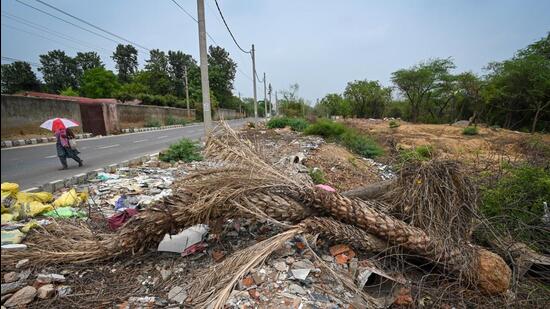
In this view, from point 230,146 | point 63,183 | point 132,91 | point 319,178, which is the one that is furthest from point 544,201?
point 132,91

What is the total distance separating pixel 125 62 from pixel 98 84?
1813cm

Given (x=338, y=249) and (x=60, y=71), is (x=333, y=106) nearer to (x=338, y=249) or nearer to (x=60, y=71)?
(x=60, y=71)

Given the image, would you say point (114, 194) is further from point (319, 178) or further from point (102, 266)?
point (319, 178)

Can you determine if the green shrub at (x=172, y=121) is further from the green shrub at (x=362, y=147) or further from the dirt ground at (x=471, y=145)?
the green shrub at (x=362, y=147)

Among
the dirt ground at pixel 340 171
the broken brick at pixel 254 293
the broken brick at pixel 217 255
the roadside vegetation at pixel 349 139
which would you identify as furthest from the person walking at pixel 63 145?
the roadside vegetation at pixel 349 139

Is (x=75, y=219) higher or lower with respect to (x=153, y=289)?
higher

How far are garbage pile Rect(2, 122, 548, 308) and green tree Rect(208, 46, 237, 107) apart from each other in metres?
47.8

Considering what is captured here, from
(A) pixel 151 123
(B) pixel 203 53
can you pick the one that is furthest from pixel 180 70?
(B) pixel 203 53

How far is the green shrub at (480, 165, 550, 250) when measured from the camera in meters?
3.39

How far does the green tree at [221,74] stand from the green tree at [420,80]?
1167 inches

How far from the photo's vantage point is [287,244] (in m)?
2.78

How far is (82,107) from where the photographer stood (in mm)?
16859

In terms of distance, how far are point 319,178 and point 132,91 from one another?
122ft

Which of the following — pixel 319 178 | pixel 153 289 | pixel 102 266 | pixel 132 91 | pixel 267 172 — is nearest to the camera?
pixel 153 289
